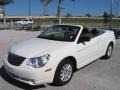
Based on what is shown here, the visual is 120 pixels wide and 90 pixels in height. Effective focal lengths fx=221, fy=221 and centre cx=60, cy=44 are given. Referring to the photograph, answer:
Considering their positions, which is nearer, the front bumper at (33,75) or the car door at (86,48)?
the front bumper at (33,75)

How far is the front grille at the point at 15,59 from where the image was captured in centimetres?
535

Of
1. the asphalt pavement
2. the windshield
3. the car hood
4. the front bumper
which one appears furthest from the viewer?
the windshield

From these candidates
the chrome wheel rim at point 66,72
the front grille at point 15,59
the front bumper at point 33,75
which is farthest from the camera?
the chrome wheel rim at point 66,72

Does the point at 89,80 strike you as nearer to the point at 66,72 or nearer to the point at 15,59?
the point at 66,72

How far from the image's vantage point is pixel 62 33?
6.86 m

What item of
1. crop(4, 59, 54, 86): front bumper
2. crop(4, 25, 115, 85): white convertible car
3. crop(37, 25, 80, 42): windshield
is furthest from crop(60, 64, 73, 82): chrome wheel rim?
crop(37, 25, 80, 42): windshield

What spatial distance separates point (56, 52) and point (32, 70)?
80cm

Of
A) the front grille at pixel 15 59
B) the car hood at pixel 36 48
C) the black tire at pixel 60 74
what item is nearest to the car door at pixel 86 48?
the car hood at pixel 36 48

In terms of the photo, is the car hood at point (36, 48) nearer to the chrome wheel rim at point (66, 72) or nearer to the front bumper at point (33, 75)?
the front bumper at point (33, 75)

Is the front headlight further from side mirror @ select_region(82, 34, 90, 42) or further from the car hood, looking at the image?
side mirror @ select_region(82, 34, 90, 42)

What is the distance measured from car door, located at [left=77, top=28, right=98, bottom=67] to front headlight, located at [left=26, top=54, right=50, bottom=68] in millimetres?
1364

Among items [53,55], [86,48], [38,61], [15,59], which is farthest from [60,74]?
[86,48]

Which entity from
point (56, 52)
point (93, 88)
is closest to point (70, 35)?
point (56, 52)

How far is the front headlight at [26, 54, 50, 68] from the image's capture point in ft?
17.1
